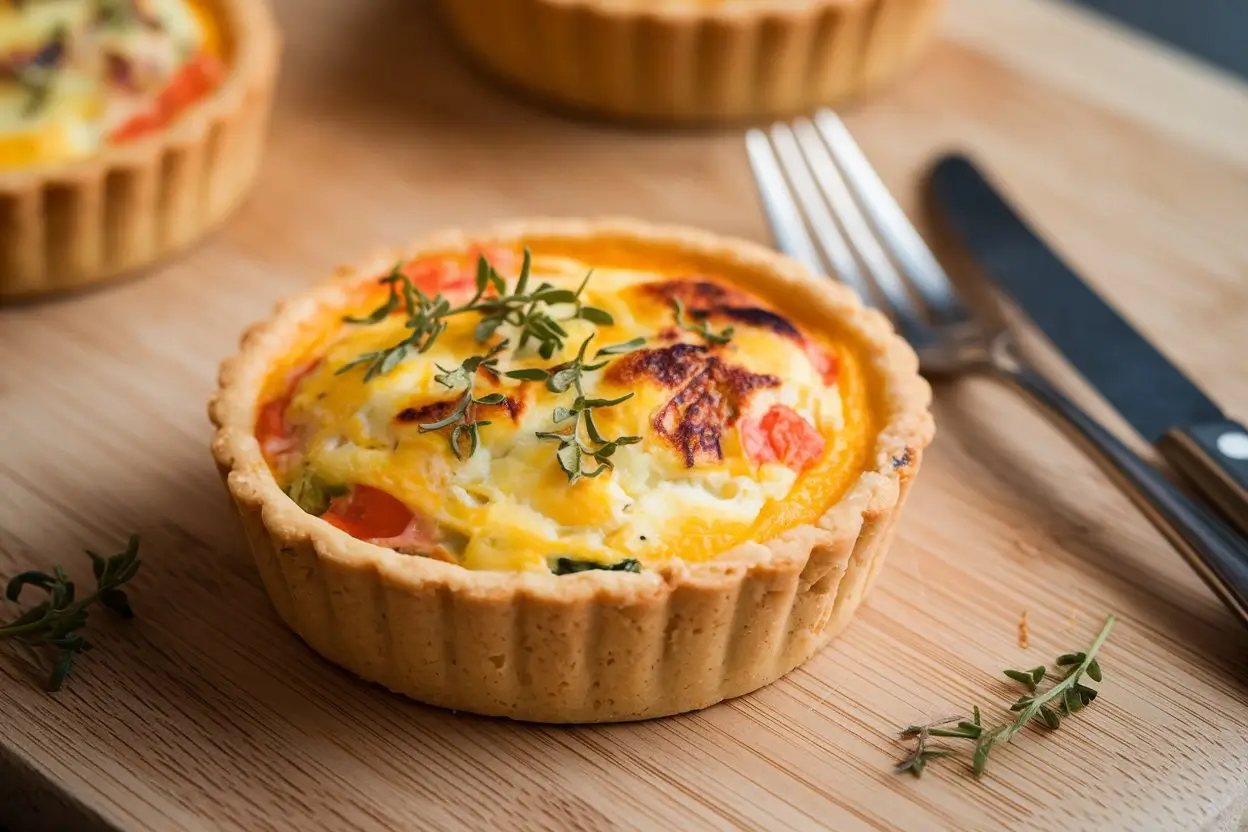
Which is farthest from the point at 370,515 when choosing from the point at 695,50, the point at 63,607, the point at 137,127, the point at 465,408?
the point at 695,50

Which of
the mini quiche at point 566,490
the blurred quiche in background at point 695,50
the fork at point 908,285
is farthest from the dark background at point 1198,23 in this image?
the mini quiche at point 566,490

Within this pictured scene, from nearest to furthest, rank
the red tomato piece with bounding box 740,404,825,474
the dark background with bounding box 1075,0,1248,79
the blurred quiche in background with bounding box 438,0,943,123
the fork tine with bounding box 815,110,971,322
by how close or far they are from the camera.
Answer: the red tomato piece with bounding box 740,404,825,474
the fork tine with bounding box 815,110,971,322
the blurred quiche in background with bounding box 438,0,943,123
the dark background with bounding box 1075,0,1248,79

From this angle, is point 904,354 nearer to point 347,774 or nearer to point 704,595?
point 704,595

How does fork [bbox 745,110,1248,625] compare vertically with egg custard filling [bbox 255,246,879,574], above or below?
above

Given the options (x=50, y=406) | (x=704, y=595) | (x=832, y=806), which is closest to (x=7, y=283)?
(x=50, y=406)

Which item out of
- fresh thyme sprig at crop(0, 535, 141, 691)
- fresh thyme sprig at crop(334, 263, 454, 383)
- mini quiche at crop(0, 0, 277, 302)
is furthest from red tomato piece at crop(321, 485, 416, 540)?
mini quiche at crop(0, 0, 277, 302)

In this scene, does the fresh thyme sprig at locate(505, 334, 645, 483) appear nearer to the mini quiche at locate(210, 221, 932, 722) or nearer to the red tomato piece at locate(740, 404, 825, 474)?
the mini quiche at locate(210, 221, 932, 722)

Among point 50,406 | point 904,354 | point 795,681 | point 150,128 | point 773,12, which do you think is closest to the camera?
point 795,681
